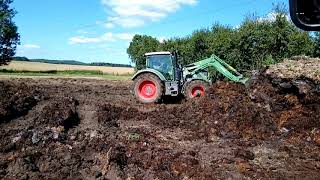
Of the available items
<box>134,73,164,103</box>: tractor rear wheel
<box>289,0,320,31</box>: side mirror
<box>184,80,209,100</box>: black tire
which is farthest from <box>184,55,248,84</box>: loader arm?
<box>289,0,320,31</box>: side mirror

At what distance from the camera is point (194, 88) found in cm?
1653

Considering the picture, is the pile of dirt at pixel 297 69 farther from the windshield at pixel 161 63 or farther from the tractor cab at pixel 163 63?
the windshield at pixel 161 63

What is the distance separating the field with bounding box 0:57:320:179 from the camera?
7.69 metres

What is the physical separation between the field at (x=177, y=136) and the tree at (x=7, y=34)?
159ft

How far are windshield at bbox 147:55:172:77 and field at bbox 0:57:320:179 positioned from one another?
85.4 inches

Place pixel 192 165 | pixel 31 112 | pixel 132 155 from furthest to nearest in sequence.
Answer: pixel 31 112 < pixel 132 155 < pixel 192 165

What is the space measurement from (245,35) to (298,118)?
18351 millimetres

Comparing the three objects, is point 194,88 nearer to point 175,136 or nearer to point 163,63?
point 163,63

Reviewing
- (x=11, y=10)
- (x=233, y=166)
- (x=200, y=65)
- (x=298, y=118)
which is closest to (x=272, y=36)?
(x=200, y=65)

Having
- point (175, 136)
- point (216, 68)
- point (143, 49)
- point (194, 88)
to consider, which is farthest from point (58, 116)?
point (143, 49)

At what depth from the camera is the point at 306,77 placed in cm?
1277

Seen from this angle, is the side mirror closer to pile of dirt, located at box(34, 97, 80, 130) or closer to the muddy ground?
the muddy ground

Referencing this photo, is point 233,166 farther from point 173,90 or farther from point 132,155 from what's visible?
point 173,90

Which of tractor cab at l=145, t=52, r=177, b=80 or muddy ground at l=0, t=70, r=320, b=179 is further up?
tractor cab at l=145, t=52, r=177, b=80
